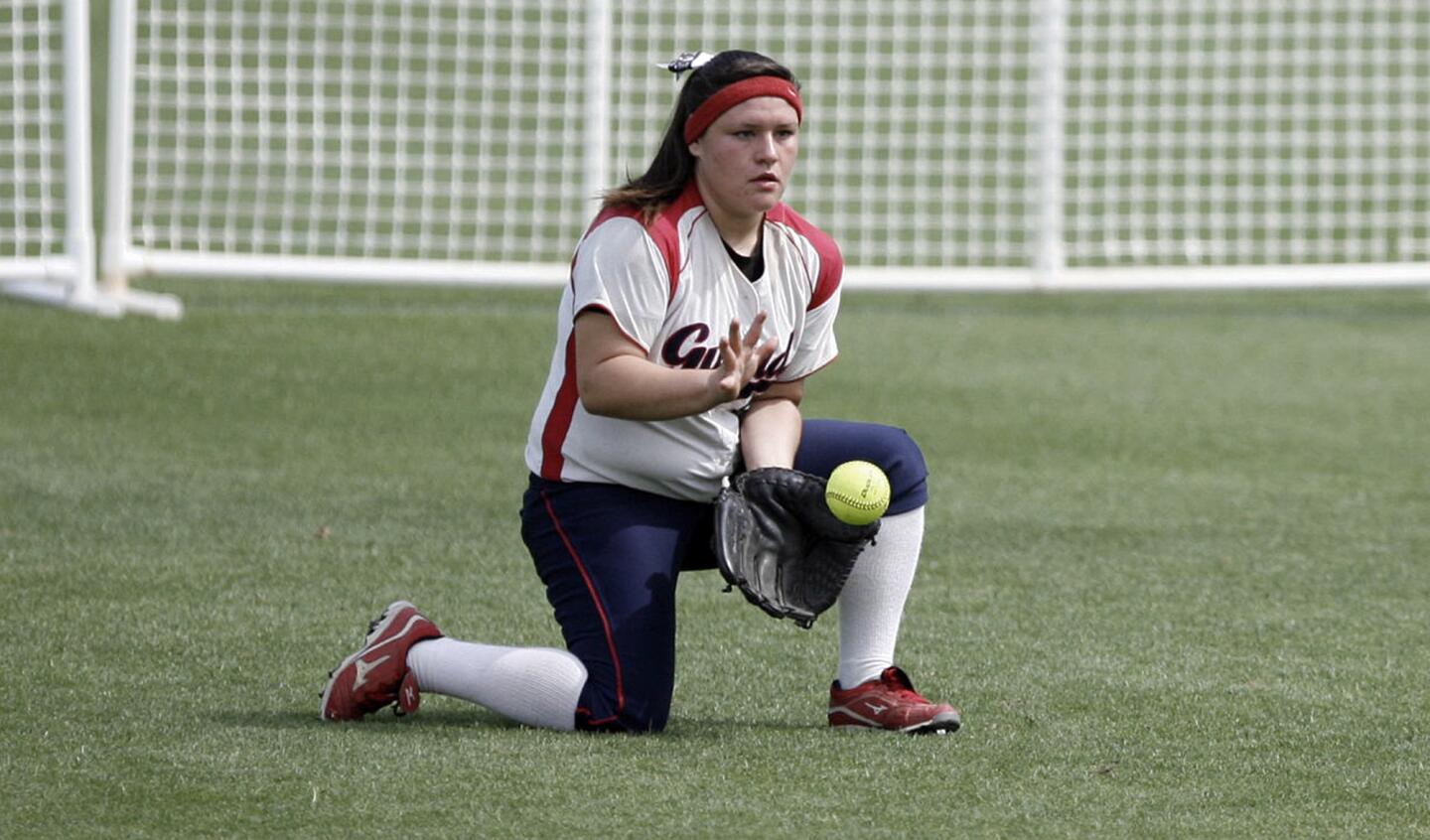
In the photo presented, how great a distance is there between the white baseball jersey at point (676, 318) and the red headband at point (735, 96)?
0.14 m

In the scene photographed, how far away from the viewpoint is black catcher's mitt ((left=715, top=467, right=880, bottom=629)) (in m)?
3.83

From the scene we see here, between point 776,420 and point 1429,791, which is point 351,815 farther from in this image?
point 1429,791

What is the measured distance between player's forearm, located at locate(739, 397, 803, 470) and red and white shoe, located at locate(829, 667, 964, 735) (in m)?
0.42

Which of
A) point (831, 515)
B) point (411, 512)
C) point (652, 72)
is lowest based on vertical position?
point (411, 512)

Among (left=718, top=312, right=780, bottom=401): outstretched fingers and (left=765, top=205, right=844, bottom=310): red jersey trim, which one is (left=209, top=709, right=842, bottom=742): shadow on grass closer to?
(left=718, top=312, right=780, bottom=401): outstretched fingers

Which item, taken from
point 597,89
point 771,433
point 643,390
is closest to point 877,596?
point 771,433

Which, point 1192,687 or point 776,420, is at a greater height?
point 776,420

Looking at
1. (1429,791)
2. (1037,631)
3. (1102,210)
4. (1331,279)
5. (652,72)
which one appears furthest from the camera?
(1102,210)

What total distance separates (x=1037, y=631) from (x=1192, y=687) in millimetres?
531

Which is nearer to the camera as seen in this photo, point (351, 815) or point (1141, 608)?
point (351, 815)

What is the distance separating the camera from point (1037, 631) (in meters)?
4.71

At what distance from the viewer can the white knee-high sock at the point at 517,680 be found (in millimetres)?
3844

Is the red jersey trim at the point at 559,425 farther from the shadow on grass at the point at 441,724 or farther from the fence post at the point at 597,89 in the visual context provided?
the fence post at the point at 597,89

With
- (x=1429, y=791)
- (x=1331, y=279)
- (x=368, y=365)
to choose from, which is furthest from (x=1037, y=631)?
(x=1331, y=279)
